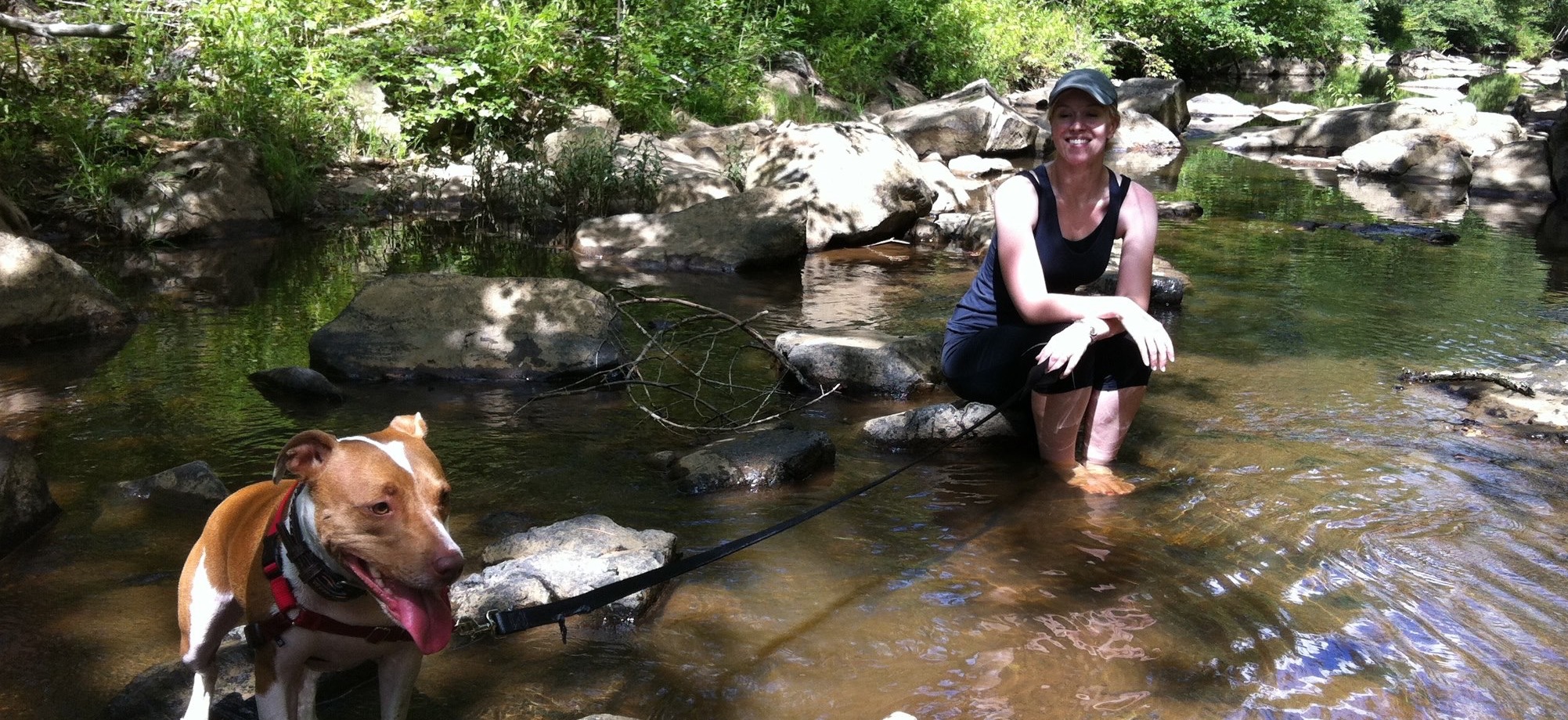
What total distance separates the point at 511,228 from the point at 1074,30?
20042mm

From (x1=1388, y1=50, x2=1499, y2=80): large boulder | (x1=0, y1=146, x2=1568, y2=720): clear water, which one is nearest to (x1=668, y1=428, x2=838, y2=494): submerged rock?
(x1=0, y1=146, x2=1568, y2=720): clear water

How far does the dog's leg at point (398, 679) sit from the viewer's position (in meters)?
2.64

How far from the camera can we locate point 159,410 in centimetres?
558

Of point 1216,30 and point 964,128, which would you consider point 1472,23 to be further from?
point 964,128

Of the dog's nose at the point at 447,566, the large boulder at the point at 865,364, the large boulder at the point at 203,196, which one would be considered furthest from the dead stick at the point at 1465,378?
the large boulder at the point at 203,196

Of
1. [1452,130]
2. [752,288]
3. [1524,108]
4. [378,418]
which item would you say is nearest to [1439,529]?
[378,418]

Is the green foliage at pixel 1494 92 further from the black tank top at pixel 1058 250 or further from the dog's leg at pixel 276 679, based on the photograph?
the dog's leg at pixel 276 679

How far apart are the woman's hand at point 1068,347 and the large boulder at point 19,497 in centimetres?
360

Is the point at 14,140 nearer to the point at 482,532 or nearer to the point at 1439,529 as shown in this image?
the point at 482,532

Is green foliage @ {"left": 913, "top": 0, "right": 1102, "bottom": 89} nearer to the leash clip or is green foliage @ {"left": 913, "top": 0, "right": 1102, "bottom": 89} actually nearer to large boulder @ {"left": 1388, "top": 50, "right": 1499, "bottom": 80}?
large boulder @ {"left": 1388, "top": 50, "right": 1499, "bottom": 80}

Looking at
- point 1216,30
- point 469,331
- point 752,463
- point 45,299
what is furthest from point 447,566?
point 1216,30

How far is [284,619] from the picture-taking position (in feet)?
8.29

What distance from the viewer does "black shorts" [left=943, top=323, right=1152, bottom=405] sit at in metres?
4.53

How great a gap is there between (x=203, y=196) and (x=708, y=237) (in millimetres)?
4819
